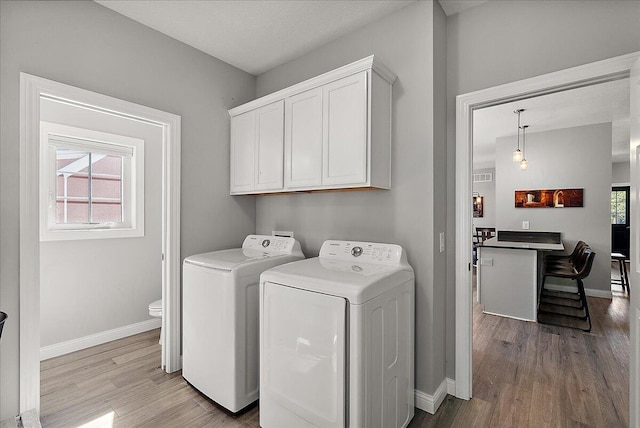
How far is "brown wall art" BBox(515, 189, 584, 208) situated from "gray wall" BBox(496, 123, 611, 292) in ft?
0.22

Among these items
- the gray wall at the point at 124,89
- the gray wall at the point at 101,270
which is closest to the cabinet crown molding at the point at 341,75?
the gray wall at the point at 124,89

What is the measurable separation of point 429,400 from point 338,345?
0.97 metres

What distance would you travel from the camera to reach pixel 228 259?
7.11 feet

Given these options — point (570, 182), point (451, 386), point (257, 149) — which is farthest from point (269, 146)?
point (570, 182)

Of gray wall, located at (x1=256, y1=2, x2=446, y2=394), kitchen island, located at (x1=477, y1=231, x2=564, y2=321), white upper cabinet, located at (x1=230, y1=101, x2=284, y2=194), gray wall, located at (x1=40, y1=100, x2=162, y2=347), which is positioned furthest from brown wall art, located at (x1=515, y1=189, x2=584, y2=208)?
gray wall, located at (x1=40, y1=100, x2=162, y2=347)

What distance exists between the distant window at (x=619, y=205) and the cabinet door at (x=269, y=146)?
1002 cm

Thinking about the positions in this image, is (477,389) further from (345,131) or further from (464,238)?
(345,131)

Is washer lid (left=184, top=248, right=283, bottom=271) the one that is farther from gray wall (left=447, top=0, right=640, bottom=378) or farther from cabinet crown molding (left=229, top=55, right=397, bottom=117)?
gray wall (left=447, top=0, right=640, bottom=378)

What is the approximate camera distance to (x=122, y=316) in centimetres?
316

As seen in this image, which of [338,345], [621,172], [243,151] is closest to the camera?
[338,345]

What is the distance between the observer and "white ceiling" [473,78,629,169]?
3.54 m

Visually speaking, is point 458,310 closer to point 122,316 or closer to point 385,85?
point 385,85

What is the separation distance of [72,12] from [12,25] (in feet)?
1.10

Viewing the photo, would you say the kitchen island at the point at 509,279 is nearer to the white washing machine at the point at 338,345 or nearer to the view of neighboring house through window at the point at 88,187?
the white washing machine at the point at 338,345
